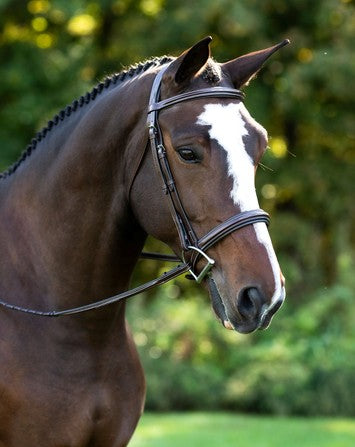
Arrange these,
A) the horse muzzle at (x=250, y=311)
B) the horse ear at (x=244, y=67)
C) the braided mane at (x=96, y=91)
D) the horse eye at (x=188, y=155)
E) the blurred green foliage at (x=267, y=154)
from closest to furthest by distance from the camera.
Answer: the horse muzzle at (x=250, y=311)
the horse eye at (x=188, y=155)
the horse ear at (x=244, y=67)
the braided mane at (x=96, y=91)
the blurred green foliage at (x=267, y=154)

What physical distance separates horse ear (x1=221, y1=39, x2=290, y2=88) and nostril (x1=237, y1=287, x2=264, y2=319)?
0.96 meters

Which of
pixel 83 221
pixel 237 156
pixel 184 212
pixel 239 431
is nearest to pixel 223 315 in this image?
pixel 184 212

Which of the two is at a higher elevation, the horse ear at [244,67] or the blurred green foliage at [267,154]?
the horse ear at [244,67]

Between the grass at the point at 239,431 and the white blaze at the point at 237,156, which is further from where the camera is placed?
the grass at the point at 239,431

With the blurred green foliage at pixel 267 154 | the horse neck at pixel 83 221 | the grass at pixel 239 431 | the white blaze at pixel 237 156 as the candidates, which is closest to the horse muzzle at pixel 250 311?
the white blaze at pixel 237 156

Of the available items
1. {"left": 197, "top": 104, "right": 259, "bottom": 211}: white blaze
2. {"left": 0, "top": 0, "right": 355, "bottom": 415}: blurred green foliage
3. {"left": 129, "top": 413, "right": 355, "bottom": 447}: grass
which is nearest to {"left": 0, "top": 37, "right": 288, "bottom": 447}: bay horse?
{"left": 197, "top": 104, "right": 259, "bottom": 211}: white blaze

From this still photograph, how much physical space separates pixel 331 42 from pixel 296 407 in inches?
266

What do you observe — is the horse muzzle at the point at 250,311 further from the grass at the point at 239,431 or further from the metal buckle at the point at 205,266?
the grass at the point at 239,431

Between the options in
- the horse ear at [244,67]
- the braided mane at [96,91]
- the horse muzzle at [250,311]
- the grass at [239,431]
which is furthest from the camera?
the grass at [239,431]

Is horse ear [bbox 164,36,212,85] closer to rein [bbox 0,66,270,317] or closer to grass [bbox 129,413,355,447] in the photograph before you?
rein [bbox 0,66,270,317]

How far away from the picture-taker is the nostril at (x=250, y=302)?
10.3 ft

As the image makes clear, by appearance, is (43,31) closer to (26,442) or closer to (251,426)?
(251,426)

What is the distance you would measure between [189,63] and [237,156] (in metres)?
0.46

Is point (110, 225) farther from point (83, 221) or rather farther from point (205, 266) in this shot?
point (205, 266)
